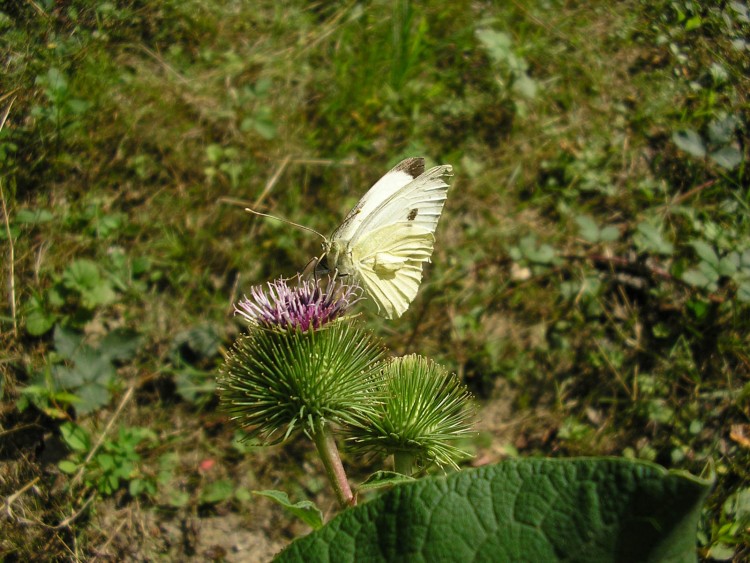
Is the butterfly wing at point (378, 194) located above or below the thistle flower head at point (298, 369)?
above

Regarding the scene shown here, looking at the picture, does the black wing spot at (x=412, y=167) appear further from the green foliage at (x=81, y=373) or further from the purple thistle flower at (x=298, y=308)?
the green foliage at (x=81, y=373)

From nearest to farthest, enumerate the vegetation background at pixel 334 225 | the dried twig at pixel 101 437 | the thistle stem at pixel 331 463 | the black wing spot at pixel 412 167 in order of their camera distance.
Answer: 1. the thistle stem at pixel 331 463
2. the black wing spot at pixel 412 167
3. the dried twig at pixel 101 437
4. the vegetation background at pixel 334 225

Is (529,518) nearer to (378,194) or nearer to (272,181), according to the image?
(378,194)

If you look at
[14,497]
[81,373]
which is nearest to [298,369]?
[81,373]

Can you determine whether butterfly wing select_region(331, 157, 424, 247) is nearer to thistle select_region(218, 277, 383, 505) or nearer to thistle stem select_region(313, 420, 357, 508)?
thistle select_region(218, 277, 383, 505)

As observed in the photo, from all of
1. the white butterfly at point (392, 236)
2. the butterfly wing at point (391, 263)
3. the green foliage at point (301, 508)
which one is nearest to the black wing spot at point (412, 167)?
the white butterfly at point (392, 236)

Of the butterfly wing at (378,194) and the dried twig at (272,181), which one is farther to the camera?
the dried twig at (272,181)
